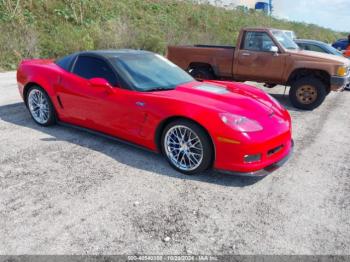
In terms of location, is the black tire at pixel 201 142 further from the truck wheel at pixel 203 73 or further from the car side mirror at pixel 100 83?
the truck wheel at pixel 203 73

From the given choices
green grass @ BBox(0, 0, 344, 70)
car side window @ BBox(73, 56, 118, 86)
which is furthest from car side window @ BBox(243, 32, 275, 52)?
green grass @ BBox(0, 0, 344, 70)

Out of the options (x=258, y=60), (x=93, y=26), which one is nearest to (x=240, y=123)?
(x=258, y=60)

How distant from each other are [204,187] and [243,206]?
511 mm

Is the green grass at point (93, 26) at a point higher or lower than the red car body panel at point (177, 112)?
higher

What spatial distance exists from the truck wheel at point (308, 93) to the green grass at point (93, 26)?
933cm

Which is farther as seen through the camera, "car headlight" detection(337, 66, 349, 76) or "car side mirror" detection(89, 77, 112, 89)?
"car headlight" detection(337, 66, 349, 76)

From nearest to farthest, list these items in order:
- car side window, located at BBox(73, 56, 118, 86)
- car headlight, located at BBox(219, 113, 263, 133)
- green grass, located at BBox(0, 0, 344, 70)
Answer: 1. car headlight, located at BBox(219, 113, 263, 133)
2. car side window, located at BBox(73, 56, 118, 86)
3. green grass, located at BBox(0, 0, 344, 70)

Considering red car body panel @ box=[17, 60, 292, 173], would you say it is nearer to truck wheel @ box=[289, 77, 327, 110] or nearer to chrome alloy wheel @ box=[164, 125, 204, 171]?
chrome alloy wheel @ box=[164, 125, 204, 171]

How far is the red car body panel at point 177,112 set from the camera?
11.4 feet

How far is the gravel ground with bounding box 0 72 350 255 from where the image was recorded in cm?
269

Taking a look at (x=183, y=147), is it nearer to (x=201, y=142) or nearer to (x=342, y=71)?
(x=201, y=142)

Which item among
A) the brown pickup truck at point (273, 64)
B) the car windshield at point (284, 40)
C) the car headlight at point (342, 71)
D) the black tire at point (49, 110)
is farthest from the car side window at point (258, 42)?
the black tire at point (49, 110)

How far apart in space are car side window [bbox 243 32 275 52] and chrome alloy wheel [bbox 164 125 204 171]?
501cm

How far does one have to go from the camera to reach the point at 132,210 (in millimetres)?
3123
